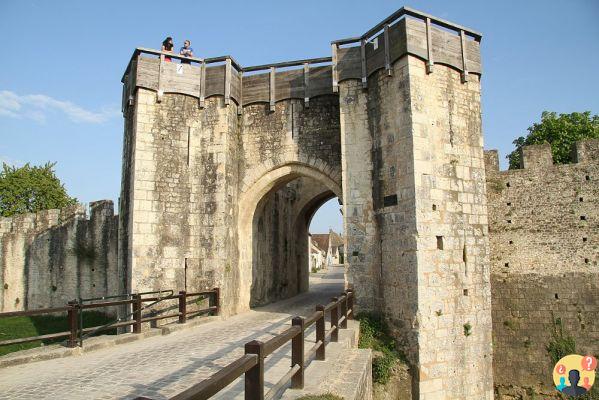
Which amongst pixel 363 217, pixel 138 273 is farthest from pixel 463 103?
pixel 138 273

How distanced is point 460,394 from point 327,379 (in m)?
4.64


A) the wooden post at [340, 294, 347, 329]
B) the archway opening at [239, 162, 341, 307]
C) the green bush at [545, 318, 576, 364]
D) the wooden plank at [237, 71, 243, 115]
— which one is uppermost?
the wooden plank at [237, 71, 243, 115]

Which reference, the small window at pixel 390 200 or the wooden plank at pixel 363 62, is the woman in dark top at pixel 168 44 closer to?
the wooden plank at pixel 363 62

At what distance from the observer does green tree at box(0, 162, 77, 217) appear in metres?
25.2

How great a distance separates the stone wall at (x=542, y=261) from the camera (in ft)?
37.6

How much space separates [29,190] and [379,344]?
24.6 metres

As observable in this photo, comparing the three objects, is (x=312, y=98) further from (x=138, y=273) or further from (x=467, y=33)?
(x=138, y=273)

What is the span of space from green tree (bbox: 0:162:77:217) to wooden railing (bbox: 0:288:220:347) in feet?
62.8

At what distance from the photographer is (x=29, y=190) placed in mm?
26016

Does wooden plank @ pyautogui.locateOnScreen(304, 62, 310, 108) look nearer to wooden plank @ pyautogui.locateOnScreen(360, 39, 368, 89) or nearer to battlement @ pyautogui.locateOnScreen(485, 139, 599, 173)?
wooden plank @ pyautogui.locateOnScreen(360, 39, 368, 89)

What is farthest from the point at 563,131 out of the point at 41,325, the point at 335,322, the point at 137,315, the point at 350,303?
the point at 41,325

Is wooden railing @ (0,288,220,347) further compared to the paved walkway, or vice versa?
wooden railing @ (0,288,220,347)

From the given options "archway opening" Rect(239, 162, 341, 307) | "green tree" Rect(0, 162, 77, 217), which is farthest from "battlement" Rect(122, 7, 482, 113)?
"green tree" Rect(0, 162, 77, 217)

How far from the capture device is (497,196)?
12.4 meters
